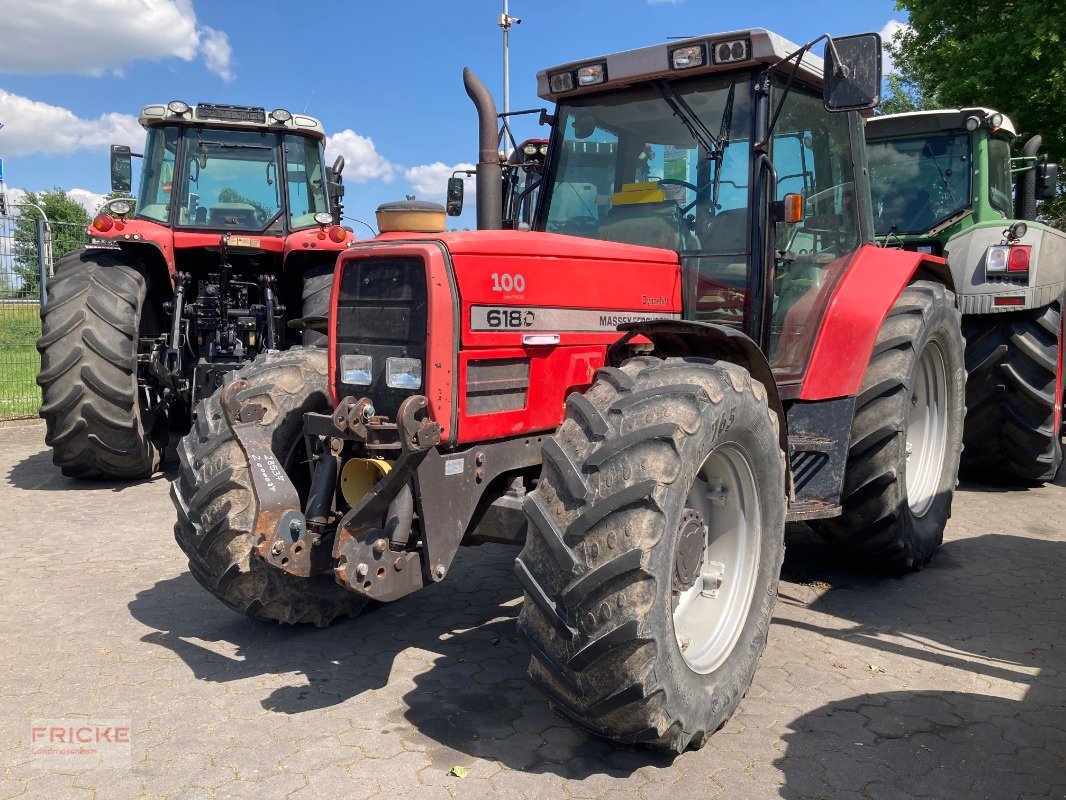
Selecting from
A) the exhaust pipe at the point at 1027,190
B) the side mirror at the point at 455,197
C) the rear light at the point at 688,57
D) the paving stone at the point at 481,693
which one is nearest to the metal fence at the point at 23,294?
the paving stone at the point at 481,693

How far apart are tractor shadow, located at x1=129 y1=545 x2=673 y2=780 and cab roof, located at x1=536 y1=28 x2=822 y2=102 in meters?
2.66

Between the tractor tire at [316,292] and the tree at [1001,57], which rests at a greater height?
the tree at [1001,57]

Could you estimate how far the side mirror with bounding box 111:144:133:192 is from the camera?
8.65 metres

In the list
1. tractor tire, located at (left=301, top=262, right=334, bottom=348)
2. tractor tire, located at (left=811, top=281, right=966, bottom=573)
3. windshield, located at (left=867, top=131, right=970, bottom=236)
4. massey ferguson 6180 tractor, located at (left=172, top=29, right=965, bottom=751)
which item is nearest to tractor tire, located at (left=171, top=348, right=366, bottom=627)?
massey ferguson 6180 tractor, located at (left=172, top=29, right=965, bottom=751)

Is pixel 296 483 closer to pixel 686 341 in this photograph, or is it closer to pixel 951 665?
pixel 686 341

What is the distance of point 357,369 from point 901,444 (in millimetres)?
2795

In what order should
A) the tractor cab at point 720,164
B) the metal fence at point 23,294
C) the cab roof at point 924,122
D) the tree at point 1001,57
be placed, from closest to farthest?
the tractor cab at point 720,164, the cab roof at point 924,122, the metal fence at point 23,294, the tree at point 1001,57

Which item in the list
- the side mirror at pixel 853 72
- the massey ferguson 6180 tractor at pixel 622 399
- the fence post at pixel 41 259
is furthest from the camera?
the fence post at pixel 41 259

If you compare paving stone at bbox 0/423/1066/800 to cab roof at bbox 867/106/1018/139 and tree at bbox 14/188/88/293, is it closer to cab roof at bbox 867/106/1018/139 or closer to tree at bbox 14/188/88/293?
cab roof at bbox 867/106/1018/139

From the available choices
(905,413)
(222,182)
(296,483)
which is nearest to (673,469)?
(296,483)

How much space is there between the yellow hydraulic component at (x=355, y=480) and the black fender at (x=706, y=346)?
3.54ft

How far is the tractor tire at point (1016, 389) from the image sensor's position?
6.80 meters

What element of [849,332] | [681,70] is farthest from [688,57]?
[849,332]

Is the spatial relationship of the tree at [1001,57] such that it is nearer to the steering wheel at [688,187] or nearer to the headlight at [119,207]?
the steering wheel at [688,187]
